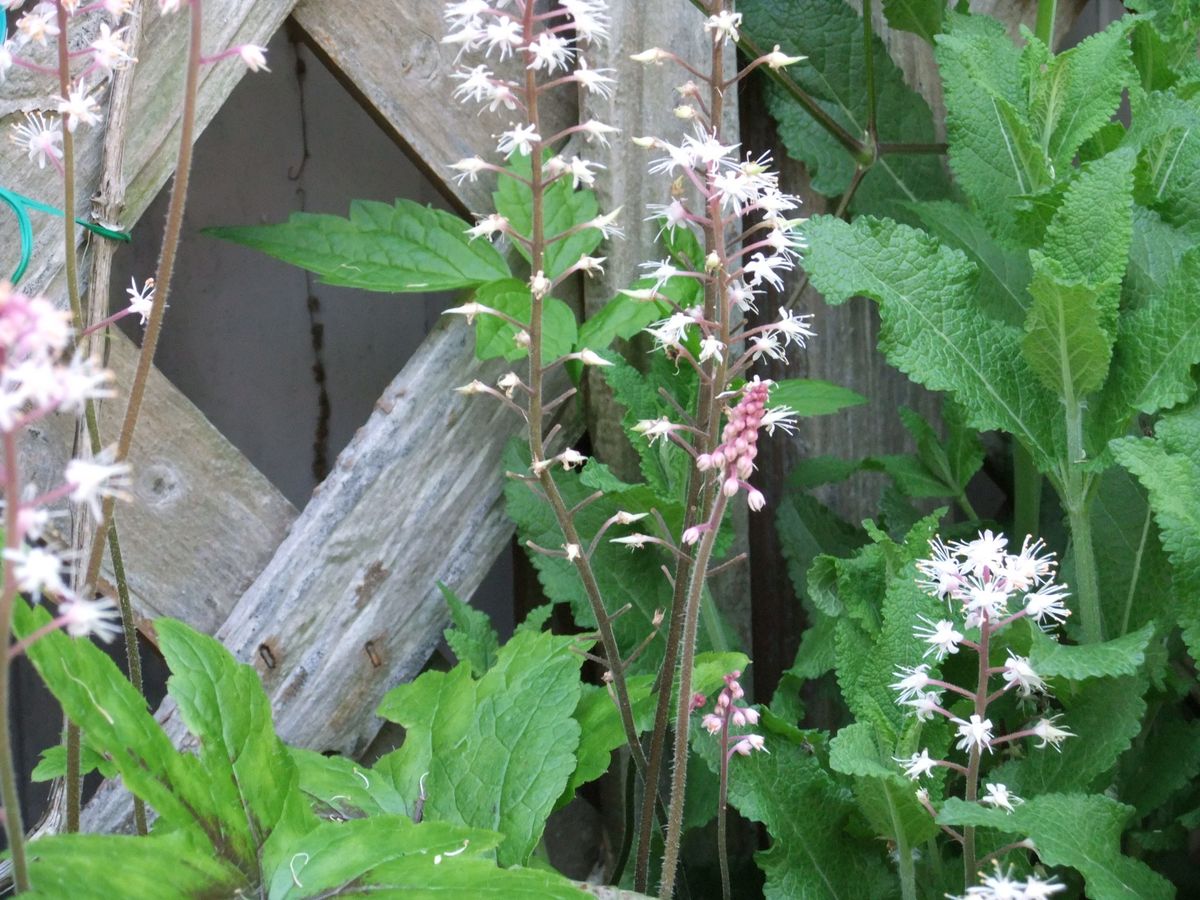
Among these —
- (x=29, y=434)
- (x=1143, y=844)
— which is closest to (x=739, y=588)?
(x=1143, y=844)

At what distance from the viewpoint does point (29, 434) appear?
127cm

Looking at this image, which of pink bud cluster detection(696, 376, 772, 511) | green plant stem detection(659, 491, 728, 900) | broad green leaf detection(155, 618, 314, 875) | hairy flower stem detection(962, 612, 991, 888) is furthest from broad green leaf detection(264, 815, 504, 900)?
hairy flower stem detection(962, 612, 991, 888)

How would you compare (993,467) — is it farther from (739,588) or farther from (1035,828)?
(1035,828)

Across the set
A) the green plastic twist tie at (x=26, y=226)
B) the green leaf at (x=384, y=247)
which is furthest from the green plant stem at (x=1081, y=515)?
the green plastic twist tie at (x=26, y=226)

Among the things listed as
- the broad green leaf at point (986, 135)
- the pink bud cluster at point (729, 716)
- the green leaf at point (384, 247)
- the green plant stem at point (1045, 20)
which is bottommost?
the pink bud cluster at point (729, 716)

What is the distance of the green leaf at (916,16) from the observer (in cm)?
165

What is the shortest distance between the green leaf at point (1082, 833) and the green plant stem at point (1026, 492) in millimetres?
532

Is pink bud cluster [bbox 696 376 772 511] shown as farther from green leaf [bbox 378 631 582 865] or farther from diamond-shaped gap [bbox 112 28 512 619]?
diamond-shaped gap [bbox 112 28 512 619]

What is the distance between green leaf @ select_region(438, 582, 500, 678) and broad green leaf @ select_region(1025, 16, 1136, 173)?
33.7 inches

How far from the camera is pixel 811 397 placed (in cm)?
145

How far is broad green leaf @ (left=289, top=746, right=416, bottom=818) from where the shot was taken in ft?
3.60

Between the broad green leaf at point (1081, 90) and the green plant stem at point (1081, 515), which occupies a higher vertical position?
the broad green leaf at point (1081, 90)

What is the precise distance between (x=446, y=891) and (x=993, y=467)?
137cm

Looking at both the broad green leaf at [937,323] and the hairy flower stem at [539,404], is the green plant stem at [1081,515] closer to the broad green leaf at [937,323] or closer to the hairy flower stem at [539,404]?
the broad green leaf at [937,323]
